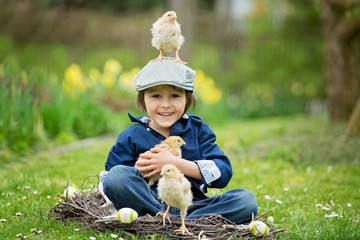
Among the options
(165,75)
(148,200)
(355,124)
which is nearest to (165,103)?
(165,75)

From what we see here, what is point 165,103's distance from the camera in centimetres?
296

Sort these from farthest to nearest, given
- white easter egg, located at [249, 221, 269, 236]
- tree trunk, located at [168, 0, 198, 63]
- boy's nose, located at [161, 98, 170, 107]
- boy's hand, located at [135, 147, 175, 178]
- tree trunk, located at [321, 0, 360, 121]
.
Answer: tree trunk, located at [168, 0, 198, 63] < tree trunk, located at [321, 0, 360, 121] < boy's nose, located at [161, 98, 170, 107] < boy's hand, located at [135, 147, 175, 178] < white easter egg, located at [249, 221, 269, 236]

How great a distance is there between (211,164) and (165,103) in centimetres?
53

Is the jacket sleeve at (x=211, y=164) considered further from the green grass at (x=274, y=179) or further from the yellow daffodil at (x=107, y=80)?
the yellow daffodil at (x=107, y=80)

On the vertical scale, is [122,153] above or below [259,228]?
above

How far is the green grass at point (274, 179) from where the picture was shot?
2998 millimetres

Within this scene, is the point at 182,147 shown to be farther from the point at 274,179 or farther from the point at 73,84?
the point at 73,84

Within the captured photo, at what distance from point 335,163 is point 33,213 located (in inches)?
152

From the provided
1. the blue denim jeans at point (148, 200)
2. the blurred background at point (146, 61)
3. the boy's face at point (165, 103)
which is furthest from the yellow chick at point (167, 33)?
the blurred background at point (146, 61)

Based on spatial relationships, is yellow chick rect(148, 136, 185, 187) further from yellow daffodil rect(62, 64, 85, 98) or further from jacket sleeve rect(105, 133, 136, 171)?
yellow daffodil rect(62, 64, 85, 98)

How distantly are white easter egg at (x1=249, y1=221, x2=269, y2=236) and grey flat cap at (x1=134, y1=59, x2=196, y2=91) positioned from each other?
1.01 metres

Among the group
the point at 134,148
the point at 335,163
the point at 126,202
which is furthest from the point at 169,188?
the point at 335,163

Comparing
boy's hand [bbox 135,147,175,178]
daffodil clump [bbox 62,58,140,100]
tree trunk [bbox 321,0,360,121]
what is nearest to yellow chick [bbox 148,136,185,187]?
boy's hand [bbox 135,147,175,178]

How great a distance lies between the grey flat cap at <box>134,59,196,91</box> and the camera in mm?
2875
